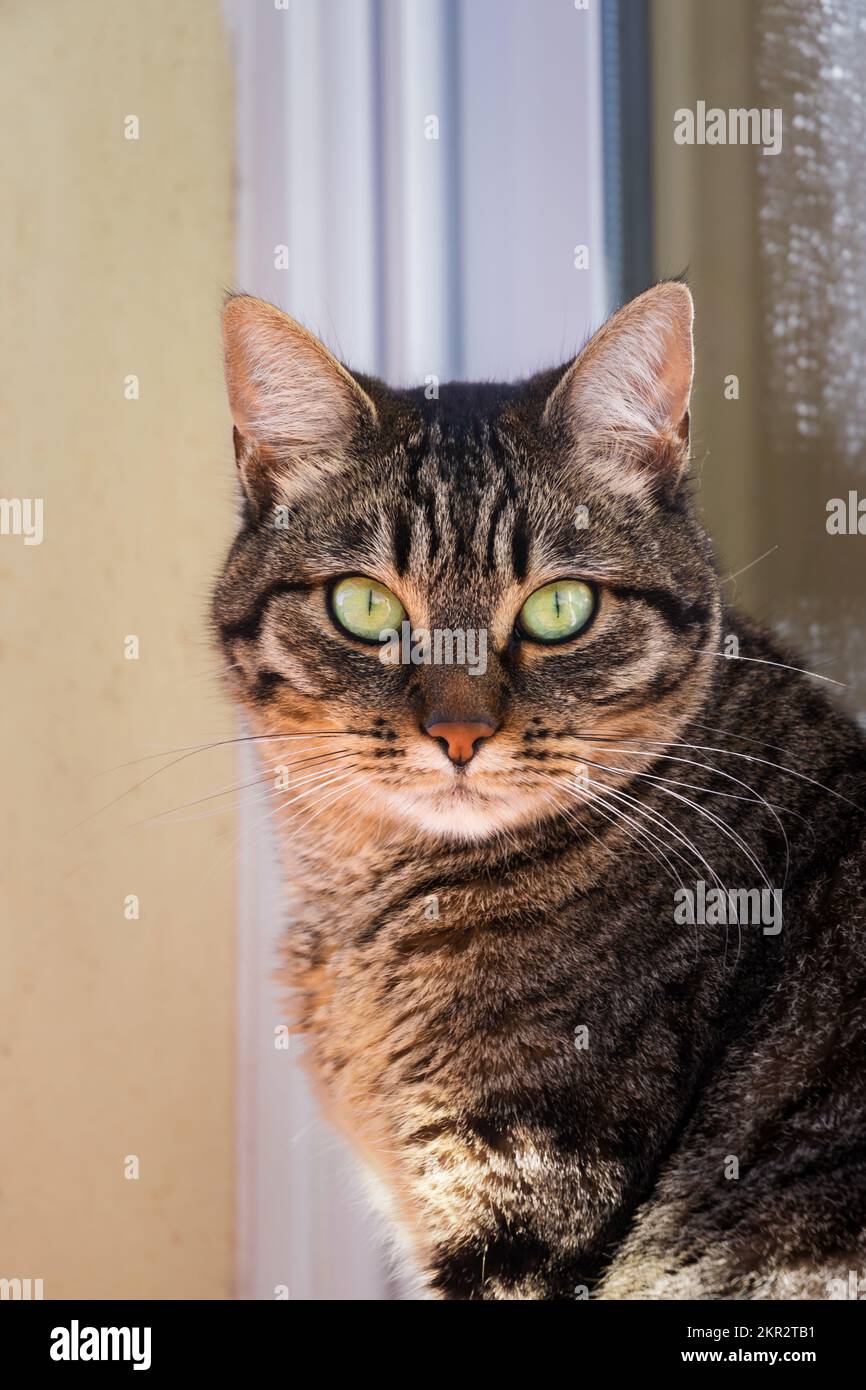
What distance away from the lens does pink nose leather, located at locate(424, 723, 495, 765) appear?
3.38 feet

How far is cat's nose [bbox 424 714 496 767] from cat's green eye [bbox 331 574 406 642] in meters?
0.12

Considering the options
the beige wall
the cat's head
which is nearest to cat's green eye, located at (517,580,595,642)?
the cat's head

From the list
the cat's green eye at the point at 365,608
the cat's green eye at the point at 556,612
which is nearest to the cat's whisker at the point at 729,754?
the cat's green eye at the point at 556,612

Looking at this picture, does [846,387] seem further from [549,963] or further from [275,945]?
[275,945]

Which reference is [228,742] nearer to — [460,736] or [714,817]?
[460,736]

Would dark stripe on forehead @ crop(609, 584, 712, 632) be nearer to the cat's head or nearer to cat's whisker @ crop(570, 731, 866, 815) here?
the cat's head

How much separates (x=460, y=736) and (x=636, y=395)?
15.3 inches

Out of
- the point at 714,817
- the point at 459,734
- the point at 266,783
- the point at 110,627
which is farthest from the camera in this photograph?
the point at 110,627

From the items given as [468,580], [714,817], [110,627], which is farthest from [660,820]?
[110,627]

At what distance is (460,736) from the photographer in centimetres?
103

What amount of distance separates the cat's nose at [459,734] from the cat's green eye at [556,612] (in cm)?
12

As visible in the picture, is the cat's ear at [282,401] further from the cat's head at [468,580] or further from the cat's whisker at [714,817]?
the cat's whisker at [714,817]
